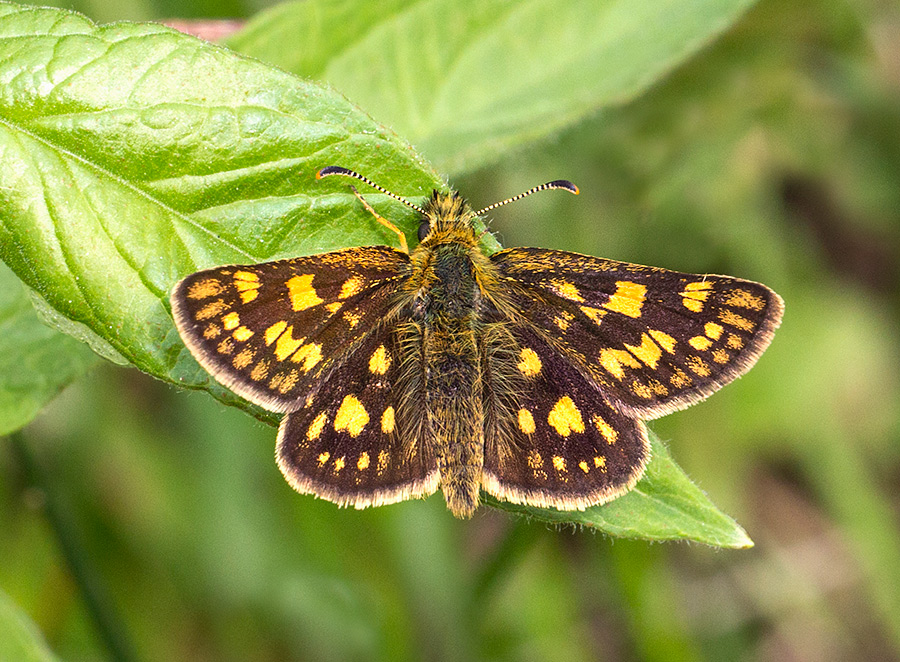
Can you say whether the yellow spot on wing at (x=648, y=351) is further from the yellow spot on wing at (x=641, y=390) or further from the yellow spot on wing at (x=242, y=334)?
the yellow spot on wing at (x=242, y=334)

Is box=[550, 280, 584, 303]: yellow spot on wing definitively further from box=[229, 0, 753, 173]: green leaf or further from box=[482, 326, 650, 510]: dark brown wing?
box=[229, 0, 753, 173]: green leaf

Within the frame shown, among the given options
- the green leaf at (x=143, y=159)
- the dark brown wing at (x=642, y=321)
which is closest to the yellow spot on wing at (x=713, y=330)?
the dark brown wing at (x=642, y=321)

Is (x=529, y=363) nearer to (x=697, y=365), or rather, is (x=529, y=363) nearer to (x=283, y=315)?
(x=697, y=365)

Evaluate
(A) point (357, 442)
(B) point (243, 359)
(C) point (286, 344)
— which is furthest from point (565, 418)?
(B) point (243, 359)

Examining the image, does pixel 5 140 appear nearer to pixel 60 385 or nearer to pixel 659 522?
pixel 60 385

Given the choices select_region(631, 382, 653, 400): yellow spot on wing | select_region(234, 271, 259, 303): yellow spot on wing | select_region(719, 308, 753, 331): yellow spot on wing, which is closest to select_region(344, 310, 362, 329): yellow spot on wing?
select_region(234, 271, 259, 303): yellow spot on wing
